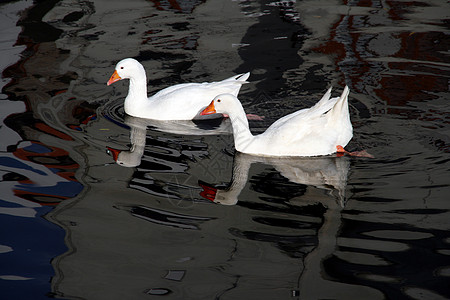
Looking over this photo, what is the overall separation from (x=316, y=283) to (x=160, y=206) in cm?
178

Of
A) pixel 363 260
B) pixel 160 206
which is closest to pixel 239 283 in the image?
pixel 363 260

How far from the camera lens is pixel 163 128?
25.5 ft

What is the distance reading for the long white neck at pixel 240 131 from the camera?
22.3 feet

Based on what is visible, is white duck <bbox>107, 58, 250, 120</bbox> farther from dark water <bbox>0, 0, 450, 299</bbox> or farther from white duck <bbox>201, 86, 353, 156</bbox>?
white duck <bbox>201, 86, 353, 156</bbox>

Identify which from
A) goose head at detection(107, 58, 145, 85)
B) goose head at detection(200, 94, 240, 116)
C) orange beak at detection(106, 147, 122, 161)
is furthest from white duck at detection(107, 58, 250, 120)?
orange beak at detection(106, 147, 122, 161)

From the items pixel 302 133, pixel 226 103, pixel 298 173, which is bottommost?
pixel 298 173

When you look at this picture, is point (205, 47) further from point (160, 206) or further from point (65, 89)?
point (160, 206)

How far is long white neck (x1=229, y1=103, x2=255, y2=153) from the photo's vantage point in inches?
268

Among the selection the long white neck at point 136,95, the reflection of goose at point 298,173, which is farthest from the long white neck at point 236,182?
the long white neck at point 136,95

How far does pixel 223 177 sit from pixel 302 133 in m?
1.11

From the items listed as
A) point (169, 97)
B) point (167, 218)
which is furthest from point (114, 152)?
point (167, 218)

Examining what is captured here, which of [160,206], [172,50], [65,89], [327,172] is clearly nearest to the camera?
[160,206]

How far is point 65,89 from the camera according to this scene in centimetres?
898

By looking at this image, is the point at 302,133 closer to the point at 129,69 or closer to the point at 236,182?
the point at 236,182
